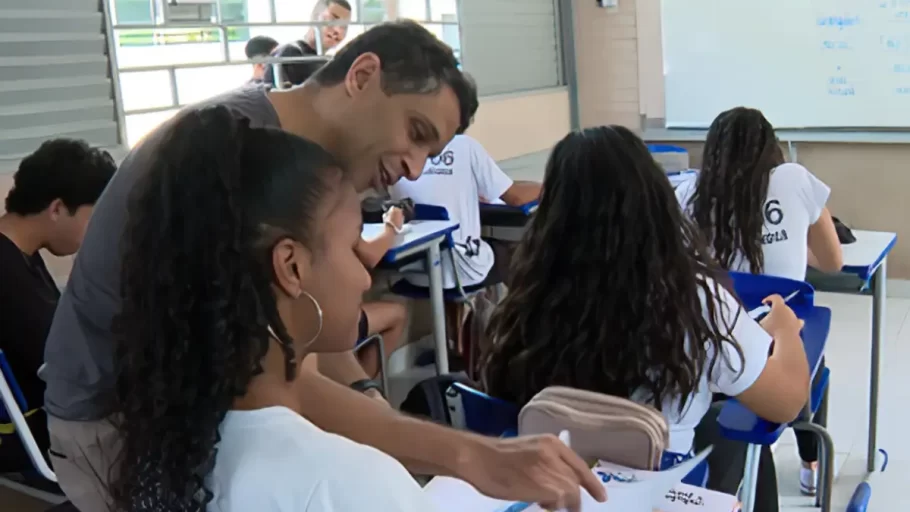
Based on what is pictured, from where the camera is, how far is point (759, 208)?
238 cm

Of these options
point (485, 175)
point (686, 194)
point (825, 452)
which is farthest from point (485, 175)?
point (825, 452)

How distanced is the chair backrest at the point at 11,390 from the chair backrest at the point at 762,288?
1535 mm

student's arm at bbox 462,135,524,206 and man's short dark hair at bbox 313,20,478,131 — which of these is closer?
man's short dark hair at bbox 313,20,478,131

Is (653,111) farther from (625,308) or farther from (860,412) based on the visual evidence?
(625,308)

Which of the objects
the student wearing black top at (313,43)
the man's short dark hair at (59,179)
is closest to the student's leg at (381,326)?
the student wearing black top at (313,43)

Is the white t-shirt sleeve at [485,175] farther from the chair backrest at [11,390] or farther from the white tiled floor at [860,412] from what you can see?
the chair backrest at [11,390]

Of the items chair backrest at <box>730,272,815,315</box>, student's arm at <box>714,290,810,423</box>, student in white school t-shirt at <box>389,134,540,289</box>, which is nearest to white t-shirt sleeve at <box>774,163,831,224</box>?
chair backrest at <box>730,272,815,315</box>

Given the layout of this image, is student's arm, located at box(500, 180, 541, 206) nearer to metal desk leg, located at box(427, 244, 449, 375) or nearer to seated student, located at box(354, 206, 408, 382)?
metal desk leg, located at box(427, 244, 449, 375)

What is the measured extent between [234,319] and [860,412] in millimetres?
2814

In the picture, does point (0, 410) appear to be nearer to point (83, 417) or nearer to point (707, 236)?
point (83, 417)

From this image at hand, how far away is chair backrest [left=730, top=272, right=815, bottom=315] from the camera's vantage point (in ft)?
6.40

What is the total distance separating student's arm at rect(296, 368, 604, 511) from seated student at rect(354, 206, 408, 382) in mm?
1695

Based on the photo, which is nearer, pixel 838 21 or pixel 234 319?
pixel 234 319

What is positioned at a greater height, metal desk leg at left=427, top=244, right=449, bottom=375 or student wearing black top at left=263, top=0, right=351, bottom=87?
student wearing black top at left=263, top=0, right=351, bottom=87
